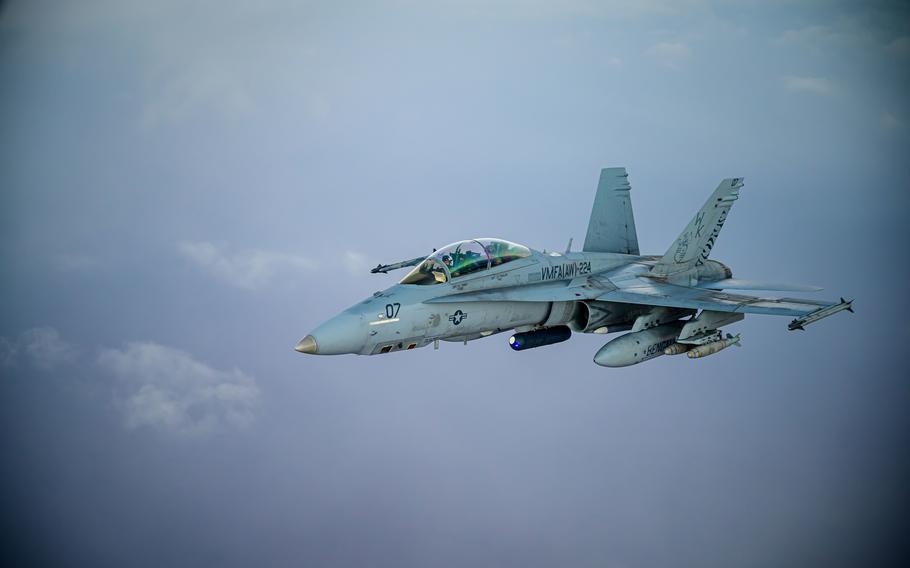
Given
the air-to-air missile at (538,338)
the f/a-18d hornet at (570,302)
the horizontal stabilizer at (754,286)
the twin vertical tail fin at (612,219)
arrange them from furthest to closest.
A: the twin vertical tail fin at (612,219), the horizontal stabilizer at (754,286), the air-to-air missile at (538,338), the f/a-18d hornet at (570,302)

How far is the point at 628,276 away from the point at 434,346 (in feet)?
15.1

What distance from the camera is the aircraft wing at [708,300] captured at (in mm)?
16953

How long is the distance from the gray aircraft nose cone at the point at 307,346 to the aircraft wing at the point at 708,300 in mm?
5722

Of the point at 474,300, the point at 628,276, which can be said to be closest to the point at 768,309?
the point at 628,276

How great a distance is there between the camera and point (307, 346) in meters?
14.6

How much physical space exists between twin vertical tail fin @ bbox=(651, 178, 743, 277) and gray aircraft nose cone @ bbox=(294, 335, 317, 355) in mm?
8047

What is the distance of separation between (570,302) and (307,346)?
→ 566 cm

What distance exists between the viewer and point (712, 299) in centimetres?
1781

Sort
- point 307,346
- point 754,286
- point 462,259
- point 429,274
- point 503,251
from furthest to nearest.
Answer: point 754,286 → point 503,251 → point 462,259 → point 429,274 → point 307,346

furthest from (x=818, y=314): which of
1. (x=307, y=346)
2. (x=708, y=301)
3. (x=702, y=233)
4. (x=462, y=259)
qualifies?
(x=307, y=346)

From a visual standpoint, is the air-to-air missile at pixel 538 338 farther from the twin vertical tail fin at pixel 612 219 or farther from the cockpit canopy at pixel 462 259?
the twin vertical tail fin at pixel 612 219

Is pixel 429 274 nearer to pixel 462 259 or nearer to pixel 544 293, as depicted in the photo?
pixel 462 259

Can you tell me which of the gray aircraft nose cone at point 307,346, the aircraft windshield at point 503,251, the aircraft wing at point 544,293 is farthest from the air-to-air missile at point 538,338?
the gray aircraft nose cone at point 307,346

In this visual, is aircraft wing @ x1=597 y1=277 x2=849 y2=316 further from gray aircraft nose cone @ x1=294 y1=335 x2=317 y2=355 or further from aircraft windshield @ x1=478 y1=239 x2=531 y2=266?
gray aircraft nose cone @ x1=294 y1=335 x2=317 y2=355
